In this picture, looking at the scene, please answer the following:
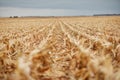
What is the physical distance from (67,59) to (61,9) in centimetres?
272

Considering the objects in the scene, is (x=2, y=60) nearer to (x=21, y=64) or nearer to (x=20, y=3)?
(x=21, y=64)

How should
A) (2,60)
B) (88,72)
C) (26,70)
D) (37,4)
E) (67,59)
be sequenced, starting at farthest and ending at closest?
(37,4) < (67,59) < (2,60) < (88,72) < (26,70)

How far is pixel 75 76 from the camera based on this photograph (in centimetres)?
188

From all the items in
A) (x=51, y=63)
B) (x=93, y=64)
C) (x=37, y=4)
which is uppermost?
(x=37, y=4)

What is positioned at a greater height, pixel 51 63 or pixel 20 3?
pixel 20 3

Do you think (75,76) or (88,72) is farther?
(75,76)

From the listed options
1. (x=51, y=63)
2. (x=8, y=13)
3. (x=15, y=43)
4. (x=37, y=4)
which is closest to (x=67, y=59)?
(x=51, y=63)

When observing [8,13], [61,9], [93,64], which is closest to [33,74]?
[93,64]

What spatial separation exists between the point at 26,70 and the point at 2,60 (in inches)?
28.6

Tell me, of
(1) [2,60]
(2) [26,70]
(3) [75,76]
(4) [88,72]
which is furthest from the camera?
(1) [2,60]

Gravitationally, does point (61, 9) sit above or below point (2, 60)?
above

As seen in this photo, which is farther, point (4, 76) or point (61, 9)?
point (61, 9)

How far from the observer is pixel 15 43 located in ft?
10.5

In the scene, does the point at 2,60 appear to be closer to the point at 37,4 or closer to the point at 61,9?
the point at 37,4
